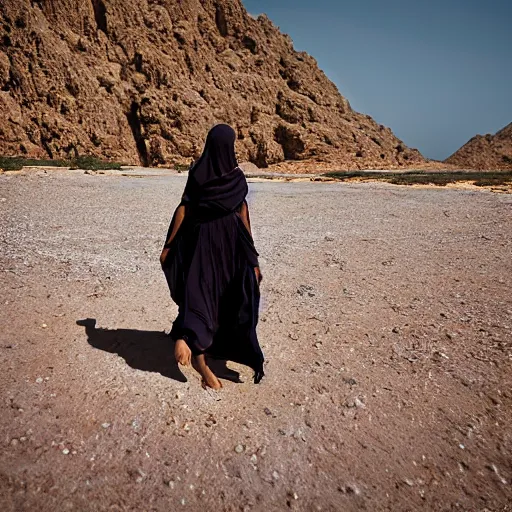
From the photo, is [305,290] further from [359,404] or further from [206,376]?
[206,376]

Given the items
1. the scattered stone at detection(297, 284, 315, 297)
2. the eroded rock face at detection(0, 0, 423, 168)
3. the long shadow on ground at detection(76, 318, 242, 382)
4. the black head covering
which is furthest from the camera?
the eroded rock face at detection(0, 0, 423, 168)

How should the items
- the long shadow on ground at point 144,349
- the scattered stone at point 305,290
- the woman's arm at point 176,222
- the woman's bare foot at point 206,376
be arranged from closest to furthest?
1. the woman's arm at point 176,222
2. the woman's bare foot at point 206,376
3. the long shadow on ground at point 144,349
4. the scattered stone at point 305,290

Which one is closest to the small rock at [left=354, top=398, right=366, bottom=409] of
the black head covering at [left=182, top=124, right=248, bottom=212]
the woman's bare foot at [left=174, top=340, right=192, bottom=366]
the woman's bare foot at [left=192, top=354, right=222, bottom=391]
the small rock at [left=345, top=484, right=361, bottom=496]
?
the small rock at [left=345, top=484, right=361, bottom=496]

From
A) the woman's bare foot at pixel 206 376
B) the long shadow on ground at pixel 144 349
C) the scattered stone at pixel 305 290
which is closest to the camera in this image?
the woman's bare foot at pixel 206 376

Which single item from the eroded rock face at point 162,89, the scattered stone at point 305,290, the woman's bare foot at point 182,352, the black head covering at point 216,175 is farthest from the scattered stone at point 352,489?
the eroded rock face at point 162,89

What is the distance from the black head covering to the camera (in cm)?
238

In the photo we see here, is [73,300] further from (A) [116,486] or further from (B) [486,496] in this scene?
(B) [486,496]

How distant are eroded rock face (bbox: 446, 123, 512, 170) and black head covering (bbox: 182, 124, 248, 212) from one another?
47.2m

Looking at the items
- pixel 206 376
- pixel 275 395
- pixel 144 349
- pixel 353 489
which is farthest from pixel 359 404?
pixel 144 349

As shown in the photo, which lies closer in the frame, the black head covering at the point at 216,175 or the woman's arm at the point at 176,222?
the black head covering at the point at 216,175

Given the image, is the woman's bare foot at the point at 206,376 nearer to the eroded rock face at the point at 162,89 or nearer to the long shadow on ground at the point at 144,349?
the long shadow on ground at the point at 144,349

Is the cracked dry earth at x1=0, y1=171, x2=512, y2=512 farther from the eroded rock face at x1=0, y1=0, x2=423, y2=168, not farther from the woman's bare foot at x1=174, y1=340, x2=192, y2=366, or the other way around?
the eroded rock face at x1=0, y1=0, x2=423, y2=168

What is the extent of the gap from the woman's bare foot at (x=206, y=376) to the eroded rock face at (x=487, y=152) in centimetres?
4732

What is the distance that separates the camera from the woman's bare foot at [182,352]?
8.13ft
